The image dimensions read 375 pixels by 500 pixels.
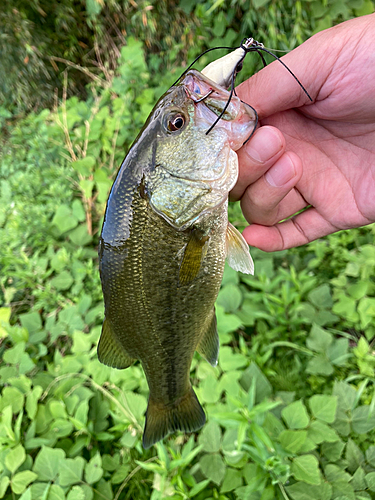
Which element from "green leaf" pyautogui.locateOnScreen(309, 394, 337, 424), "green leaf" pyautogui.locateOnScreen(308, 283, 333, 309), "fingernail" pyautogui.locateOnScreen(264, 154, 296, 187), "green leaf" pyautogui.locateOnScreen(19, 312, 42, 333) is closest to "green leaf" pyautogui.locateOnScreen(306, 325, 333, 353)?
"green leaf" pyautogui.locateOnScreen(308, 283, 333, 309)

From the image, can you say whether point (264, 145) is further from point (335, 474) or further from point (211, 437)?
point (335, 474)

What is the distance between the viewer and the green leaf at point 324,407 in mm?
1725

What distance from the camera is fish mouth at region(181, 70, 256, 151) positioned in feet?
3.58

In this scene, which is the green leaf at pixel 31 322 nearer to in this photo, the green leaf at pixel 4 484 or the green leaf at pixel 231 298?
the green leaf at pixel 4 484

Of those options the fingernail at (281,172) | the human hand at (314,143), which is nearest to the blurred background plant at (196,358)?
the human hand at (314,143)

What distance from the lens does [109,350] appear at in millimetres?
1408

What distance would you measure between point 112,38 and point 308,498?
5388 millimetres

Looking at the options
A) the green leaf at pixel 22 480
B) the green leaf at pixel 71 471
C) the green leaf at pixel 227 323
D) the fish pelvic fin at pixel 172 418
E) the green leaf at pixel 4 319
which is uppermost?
the green leaf at pixel 4 319

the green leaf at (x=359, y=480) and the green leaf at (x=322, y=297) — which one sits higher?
the green leaf at (x=322, y=297)

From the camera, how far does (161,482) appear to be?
1755 millimetres

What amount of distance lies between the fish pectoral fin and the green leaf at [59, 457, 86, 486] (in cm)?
92

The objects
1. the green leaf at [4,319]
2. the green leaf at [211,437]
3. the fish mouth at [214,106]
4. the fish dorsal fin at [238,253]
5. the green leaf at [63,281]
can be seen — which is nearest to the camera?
the fish mouth at [214,106]

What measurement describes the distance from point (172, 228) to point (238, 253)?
0.34m

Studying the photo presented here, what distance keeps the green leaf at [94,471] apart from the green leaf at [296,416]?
1147 millimetres
